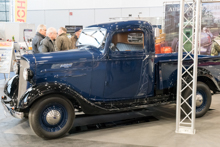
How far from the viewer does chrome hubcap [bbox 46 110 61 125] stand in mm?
3879

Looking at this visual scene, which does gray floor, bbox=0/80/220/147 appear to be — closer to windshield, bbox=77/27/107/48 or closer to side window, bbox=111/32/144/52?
side window, bbox=111/32/144/52

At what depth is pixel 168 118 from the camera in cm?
507

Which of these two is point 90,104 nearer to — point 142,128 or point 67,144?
point 67,144

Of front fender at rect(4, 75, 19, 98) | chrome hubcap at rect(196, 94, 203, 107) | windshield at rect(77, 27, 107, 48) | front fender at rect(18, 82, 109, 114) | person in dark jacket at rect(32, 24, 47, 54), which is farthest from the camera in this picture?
person in dark jacket at rect(32, 24, 47, 54)

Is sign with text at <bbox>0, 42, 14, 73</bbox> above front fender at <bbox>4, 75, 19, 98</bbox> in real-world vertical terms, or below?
above

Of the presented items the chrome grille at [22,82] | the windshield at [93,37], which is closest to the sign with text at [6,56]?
the windshield at [93,37]

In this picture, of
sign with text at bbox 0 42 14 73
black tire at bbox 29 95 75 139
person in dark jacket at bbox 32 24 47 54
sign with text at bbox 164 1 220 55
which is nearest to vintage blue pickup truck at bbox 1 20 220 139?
black tire at bbox 29 95 75 139

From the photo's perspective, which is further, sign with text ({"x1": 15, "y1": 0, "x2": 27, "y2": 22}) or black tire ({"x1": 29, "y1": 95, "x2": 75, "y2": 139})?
sign with text ({"x1": 15, "y1": 0, "x2": 27, "y2": 22})

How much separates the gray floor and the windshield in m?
1.43

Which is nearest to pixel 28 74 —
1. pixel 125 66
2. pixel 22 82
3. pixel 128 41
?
pixel 22 82

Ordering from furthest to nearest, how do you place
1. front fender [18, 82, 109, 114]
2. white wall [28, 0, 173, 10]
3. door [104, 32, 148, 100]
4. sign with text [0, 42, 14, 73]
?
white wall [28, 0, 173, 10] → sign with text [0, 42, 14, 73] → door [104, 32, 148, 100] → front fender [18, 82, 109, 114]

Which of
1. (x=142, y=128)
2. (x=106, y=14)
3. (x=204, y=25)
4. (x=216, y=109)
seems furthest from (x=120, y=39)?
(x=106, y=14)

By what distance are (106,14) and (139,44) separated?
35.8ft

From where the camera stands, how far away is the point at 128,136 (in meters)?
4.07
